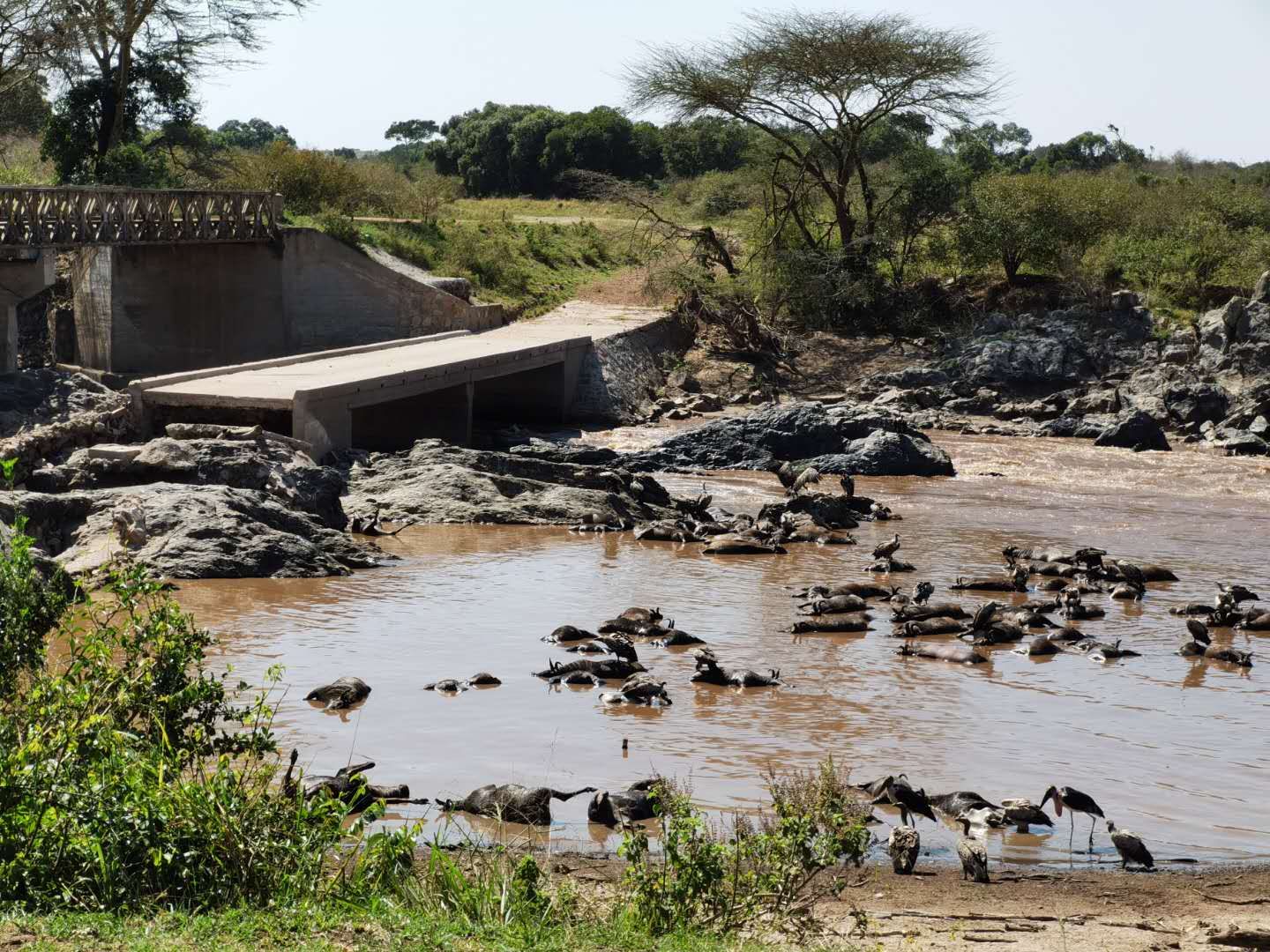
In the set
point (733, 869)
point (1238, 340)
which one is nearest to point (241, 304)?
point (1238, 340)

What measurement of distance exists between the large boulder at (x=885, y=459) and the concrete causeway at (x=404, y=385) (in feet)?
20.6

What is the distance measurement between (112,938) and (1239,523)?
60.3 ft

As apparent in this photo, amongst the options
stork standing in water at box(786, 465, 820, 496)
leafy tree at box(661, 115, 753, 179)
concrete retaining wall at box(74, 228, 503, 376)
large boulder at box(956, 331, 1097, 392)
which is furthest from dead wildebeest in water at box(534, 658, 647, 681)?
leafy tree at box(661, 115, 753, 179)

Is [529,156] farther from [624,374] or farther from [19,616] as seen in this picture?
[19,616]

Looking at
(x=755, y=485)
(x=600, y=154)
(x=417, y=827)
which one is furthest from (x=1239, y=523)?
(x=600, y=154)

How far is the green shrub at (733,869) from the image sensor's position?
6.58 m

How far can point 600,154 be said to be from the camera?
64.4 meters

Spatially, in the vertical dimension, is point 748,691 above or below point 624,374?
below

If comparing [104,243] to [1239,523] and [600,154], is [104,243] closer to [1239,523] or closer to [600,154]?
[1239,523]

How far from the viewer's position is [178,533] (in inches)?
598

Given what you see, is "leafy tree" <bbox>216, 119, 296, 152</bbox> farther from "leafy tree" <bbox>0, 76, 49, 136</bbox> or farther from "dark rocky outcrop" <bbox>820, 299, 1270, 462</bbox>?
"dark rocky outcrop" <bbox>820, 299, 1270, 462</bbox>

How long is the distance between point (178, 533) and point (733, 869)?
379 inches

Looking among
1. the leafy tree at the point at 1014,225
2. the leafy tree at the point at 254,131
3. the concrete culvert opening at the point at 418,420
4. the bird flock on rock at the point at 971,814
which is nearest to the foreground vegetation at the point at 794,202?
the leafy tree at the point at 1014,225

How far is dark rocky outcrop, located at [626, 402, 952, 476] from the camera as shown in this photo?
2428 centimetres
